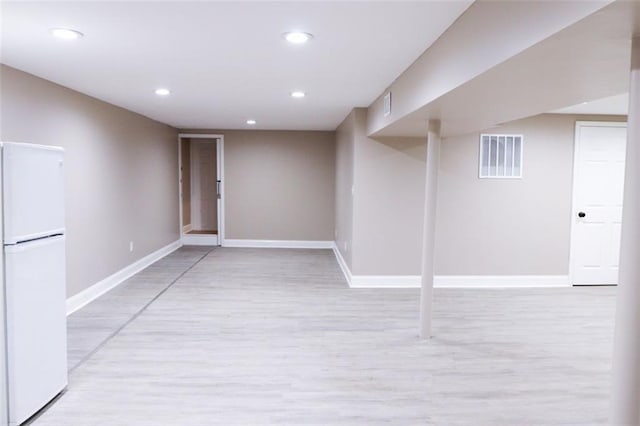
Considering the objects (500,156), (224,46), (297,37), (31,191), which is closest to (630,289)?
(297,37)

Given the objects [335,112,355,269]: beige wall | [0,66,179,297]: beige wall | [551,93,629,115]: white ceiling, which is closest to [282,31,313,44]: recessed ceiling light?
[0,66,179,297]: beige wall

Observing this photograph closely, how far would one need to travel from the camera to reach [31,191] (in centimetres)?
243

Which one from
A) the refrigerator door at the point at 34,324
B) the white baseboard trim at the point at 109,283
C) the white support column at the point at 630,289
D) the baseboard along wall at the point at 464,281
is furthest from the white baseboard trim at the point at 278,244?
the white support column at the point at 630,289

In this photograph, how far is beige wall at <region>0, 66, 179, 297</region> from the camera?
3709 millimetres

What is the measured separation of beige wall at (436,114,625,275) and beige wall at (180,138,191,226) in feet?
18.1

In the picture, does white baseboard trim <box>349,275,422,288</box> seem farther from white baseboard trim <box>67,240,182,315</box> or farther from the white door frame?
the white door frame

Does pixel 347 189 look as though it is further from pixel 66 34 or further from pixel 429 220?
pixel 66 34

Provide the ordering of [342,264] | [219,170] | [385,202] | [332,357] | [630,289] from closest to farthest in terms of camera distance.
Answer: [630,289], [332,357], [385,202], [342,264], [219,170]

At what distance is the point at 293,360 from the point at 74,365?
159 centimetres

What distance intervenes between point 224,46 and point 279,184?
5.59m

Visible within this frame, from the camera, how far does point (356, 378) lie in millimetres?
3074

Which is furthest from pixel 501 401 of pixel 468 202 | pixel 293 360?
pixel 468 202

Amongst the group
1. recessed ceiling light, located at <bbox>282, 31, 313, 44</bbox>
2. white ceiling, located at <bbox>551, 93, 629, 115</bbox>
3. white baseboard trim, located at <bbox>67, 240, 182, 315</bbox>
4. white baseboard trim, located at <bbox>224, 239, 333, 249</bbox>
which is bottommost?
white baseboard trim, located at <bbox>67, 240, 182, 315</bbox>

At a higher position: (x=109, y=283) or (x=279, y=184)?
(x=279, y=184)
